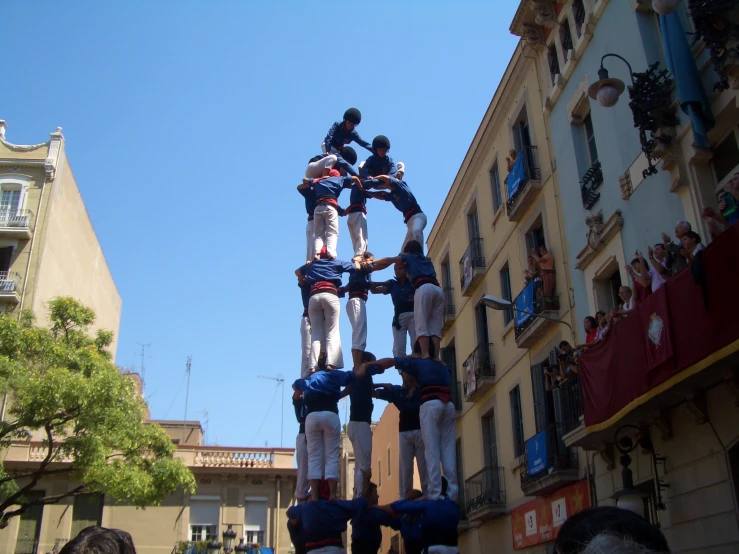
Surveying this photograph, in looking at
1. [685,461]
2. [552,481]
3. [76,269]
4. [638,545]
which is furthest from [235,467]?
[638,545]

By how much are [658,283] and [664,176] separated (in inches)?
101

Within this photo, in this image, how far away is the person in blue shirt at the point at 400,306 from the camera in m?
13.5

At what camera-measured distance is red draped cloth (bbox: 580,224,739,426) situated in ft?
30.9

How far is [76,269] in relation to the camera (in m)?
36.4

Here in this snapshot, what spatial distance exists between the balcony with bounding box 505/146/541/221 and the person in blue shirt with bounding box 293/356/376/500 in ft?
31.3

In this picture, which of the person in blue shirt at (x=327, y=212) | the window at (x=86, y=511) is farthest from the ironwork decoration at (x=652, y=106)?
the window at (x=86, y=511)

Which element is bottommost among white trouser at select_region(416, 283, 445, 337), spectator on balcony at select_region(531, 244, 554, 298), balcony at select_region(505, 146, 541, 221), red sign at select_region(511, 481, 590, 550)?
red sign at select_region(511, 481, 590, 550)

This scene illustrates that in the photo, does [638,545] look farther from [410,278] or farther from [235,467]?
[235,467]

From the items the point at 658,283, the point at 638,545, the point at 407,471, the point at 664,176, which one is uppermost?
the point at 664,176

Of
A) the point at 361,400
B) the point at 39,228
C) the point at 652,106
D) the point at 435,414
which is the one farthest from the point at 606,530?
the point at 39,228

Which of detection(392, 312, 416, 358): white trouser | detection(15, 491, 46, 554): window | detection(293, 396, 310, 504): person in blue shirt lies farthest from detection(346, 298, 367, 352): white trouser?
detection(15, 491, 46, 554): window

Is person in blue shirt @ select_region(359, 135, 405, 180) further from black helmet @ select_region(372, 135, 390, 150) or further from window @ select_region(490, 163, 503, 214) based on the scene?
window @ select_region(490, 163, 503, 214)

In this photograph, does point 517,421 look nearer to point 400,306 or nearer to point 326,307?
point 400,306

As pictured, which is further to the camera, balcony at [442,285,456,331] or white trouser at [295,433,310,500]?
balcony at [442,285,456,331]
